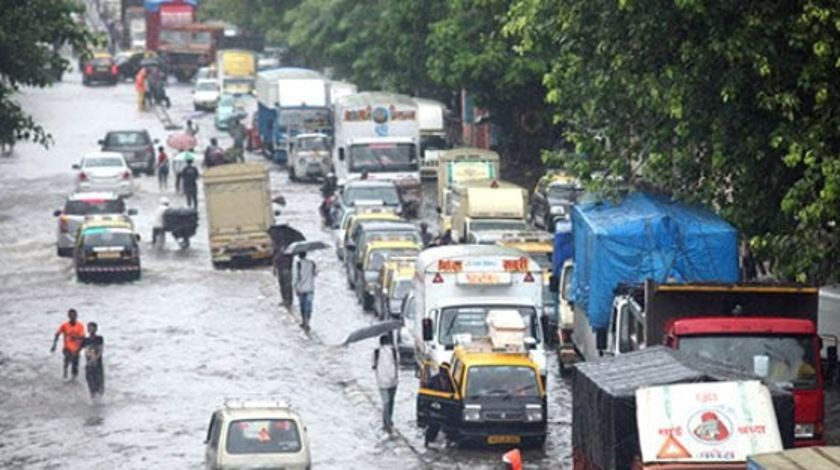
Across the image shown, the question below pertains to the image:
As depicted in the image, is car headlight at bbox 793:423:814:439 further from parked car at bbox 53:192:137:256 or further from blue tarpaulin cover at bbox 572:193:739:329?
parked car at bbox 53:192:137:256

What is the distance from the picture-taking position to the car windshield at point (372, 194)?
5953 cm

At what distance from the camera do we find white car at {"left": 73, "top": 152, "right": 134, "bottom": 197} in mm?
68250

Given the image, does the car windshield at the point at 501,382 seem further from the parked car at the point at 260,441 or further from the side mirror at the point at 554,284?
the side mirror at the point at 554,284

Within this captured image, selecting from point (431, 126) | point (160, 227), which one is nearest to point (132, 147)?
point (431, 126)

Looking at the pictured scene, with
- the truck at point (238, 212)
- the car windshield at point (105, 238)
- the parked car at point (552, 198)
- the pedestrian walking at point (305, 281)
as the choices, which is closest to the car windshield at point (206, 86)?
the parked car at point (552, 198)

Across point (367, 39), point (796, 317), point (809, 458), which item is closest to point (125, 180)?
point (367, 39)

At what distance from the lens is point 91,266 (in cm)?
5412

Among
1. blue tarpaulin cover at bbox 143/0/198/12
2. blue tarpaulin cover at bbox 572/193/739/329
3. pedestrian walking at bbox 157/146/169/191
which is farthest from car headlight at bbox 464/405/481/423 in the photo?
blue tarpaulin cover at bbox 143/0/198/12

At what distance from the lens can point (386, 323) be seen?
129 ft

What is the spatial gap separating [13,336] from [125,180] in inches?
855

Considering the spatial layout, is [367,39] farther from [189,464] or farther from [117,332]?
[189,464]

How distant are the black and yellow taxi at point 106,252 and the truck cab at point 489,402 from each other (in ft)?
67.8

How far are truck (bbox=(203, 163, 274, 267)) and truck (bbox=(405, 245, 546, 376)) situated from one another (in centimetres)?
1574

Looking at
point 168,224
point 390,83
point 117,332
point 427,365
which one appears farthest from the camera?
point 390,83
